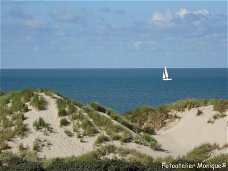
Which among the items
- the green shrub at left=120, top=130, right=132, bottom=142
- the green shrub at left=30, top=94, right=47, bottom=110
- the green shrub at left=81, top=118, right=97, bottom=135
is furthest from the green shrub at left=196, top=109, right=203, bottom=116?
the green shrub at left=30, top=94, right=47, bottom=110

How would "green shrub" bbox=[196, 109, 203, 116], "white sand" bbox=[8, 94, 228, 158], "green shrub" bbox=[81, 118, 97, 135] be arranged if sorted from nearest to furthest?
"white sand" bbox=[8, 94, 228, 158]
"green shrub" bbox=[81, 118, 97, 135]
"green shrub" bbox=[196, 109, 203, 116]

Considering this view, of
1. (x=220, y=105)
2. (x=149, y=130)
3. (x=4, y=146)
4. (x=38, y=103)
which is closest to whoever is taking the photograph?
(x=4, y=146)

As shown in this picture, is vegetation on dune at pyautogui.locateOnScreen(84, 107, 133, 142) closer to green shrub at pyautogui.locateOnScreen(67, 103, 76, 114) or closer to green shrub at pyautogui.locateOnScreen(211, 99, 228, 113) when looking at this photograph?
green shrub at pyautogui.locateOnScreen(67, 103, 76, 114)

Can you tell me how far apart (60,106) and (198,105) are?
9.58 m

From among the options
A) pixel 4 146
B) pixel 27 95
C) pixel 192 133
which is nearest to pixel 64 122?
pixel 27 95

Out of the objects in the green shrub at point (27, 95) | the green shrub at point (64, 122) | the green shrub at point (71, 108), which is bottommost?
the green shrub at point (64, 122)

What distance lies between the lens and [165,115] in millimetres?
33938

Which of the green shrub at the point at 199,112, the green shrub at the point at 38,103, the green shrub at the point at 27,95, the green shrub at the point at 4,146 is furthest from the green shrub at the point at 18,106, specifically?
the green shrub at the point at 199,112

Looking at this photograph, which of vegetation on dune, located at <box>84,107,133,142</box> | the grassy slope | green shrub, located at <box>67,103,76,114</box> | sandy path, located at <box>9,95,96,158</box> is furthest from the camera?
green shrub, located at <box>67,103,76,114</box>

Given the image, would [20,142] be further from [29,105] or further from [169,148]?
[169,148]

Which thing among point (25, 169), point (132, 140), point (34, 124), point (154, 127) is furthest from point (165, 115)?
point (25, 169)

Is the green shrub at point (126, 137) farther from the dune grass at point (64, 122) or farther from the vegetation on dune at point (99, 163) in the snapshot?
the dune grass at point (64, 122)

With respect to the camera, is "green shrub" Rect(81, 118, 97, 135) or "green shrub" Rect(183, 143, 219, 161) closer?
"green shrub" Rect(183, 143, 219, 161)

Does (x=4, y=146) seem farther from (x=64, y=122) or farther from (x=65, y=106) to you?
(x=65, y=106)
